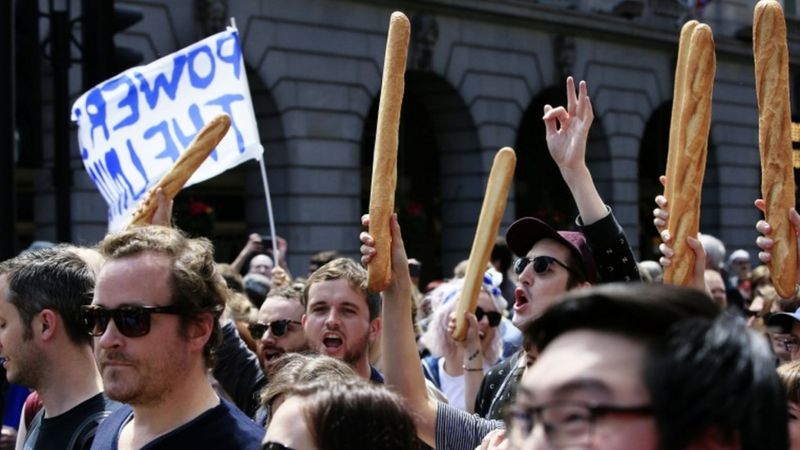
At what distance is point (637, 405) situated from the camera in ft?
4.99

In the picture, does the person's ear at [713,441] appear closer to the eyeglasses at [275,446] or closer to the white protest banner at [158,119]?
the eyeglasses at [275,446]

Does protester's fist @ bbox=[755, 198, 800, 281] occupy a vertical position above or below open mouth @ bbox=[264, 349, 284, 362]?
above

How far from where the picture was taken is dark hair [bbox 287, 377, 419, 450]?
2344mm

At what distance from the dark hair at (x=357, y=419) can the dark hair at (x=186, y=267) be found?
0.90 metres

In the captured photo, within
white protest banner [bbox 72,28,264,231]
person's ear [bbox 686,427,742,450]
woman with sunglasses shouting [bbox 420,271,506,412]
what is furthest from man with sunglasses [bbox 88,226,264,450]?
white protest banner [bbox 72,28,264,231]

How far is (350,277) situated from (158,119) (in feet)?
8.78

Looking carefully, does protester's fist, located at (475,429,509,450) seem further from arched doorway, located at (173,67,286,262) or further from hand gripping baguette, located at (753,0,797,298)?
arched doorway, located at (173,67,286,262)

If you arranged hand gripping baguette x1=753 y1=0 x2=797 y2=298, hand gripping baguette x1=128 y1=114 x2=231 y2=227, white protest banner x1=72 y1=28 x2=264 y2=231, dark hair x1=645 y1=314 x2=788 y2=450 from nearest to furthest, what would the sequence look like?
1. dark hair x1=645 y1=314 x2=788 y2=450
2. hand gripping baguette x1=753 y1=0 x2=797 y2=298
3. hand gripping baguette x1=128 y1=114 x2=231 y2=227
4. white protest banner x1=72 y1=28 x2=264 y2=231

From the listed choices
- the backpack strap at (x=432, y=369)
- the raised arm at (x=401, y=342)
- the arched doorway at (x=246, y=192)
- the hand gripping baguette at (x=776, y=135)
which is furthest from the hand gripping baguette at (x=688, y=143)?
the arched doorway at (x=246, y=192)

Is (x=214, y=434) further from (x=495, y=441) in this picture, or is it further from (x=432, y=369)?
(x=432, y=369)

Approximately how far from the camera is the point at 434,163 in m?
21.5

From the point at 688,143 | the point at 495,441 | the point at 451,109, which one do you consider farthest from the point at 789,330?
the point at 451,109

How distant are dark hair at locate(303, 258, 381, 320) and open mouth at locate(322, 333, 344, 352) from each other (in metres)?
0.22

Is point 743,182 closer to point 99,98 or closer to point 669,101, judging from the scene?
point 669,101
